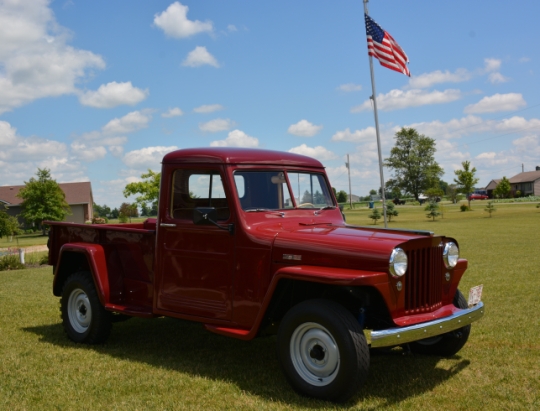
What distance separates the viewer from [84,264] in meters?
7.38

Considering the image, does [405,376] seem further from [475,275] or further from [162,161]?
[475,275]

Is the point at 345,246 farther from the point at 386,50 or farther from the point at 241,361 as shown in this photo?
the point at 386,50

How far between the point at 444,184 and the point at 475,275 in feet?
392

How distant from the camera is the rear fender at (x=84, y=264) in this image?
→ 6672mm

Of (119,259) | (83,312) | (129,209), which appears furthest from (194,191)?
(129,209)

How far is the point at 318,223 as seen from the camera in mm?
6055

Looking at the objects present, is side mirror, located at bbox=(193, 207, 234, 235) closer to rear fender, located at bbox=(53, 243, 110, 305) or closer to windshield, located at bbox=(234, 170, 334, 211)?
windshield, located at bbox=(234, 170, 334, 211)

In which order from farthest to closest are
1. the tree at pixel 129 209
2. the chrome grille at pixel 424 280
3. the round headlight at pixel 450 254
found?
the tree at pixel 129 209 < the round headlight at pixel 450 254 < the chrome grille at pixel 424 280

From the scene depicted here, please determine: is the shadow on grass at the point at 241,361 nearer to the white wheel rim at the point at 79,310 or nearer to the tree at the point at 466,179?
the white wheel rim at the point at 79,310

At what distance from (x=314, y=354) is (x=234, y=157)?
6.71 feet

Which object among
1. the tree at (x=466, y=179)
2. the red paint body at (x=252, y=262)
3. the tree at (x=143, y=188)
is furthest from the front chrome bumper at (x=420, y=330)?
the tree at (x=466, y=179)

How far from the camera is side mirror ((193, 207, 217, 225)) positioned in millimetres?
5473

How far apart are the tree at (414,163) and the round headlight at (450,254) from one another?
89.2 metres

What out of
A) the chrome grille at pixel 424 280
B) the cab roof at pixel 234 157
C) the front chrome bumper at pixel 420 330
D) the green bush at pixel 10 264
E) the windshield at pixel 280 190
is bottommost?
the green bush at pixel 10 264
